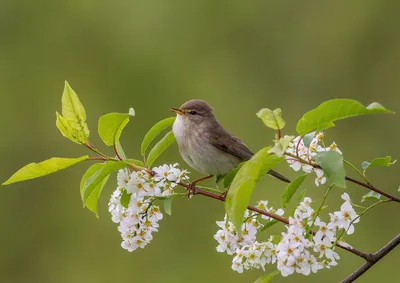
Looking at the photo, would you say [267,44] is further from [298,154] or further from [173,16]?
[298,154]

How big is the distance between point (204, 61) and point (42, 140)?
319cm

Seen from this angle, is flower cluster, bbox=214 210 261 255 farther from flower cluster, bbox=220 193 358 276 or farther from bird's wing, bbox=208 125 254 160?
bird's wing, bbox=208 125 254 160

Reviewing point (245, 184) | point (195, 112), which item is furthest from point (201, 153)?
point (245, 184)

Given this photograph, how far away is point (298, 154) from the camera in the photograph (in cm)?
245

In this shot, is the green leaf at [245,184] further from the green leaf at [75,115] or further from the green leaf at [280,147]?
the green leaf at [75,115]

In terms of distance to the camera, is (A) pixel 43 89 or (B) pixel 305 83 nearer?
(B) pixel 305 83

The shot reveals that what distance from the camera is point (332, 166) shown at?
2236 millimetres

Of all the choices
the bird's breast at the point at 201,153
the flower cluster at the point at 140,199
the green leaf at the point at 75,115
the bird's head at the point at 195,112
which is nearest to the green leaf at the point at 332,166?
the flower cluster at the point at 140,199

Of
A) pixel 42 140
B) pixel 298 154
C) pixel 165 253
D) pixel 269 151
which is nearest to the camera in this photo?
pixel 269 151

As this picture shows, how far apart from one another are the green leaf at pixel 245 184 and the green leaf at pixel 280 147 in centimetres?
4

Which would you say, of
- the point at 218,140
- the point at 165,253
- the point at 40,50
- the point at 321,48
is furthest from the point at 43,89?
the point at 218,140

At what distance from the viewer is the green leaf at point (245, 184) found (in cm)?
221

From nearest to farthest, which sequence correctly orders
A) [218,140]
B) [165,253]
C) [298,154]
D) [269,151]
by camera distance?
[269,151], [298,154], [218,140], [165,253]

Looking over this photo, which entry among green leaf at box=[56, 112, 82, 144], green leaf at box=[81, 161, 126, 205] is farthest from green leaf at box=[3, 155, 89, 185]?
green leaf at box=[56, 112, 82, 144]
